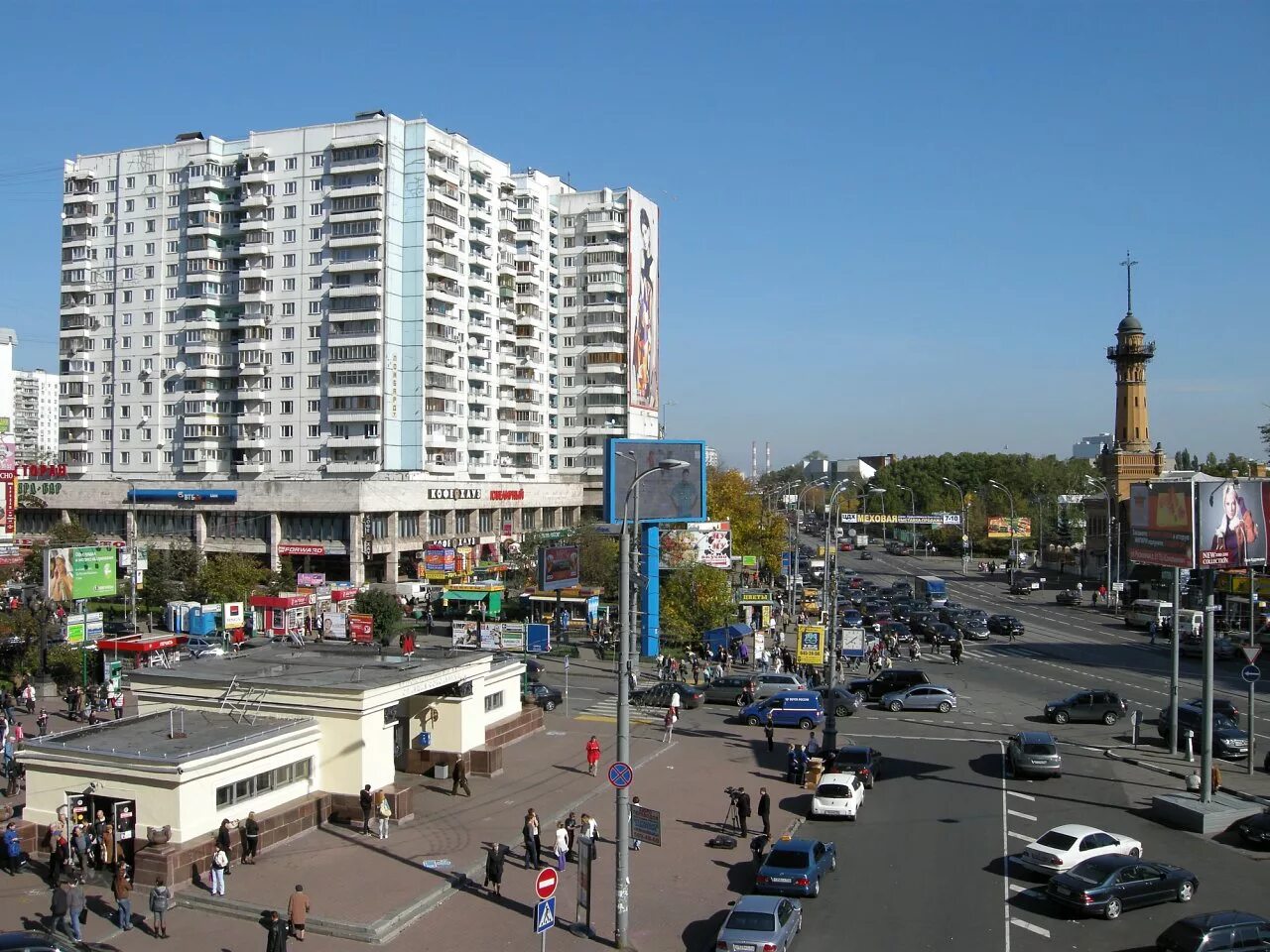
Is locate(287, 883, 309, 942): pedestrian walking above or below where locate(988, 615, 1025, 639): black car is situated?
above

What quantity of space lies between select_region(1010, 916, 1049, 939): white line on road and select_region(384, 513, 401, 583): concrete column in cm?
5935

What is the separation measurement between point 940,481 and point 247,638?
13015cm

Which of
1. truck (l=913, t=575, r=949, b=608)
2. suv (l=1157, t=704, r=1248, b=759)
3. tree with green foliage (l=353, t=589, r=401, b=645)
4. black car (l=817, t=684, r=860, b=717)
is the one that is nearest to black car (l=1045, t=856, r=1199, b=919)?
suv (l=1157, t=704, r=1248, b=759)

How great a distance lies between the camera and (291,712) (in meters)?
23.4

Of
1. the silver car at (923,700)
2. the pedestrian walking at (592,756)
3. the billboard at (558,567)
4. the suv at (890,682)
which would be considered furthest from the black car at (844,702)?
the billboard at (558,567)

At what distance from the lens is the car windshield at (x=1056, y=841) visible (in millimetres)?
19891

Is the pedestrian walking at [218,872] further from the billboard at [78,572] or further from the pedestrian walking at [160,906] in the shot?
the billboard at [78,572]

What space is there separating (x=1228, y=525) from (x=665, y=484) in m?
26.0

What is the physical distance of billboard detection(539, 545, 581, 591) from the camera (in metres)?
50.9

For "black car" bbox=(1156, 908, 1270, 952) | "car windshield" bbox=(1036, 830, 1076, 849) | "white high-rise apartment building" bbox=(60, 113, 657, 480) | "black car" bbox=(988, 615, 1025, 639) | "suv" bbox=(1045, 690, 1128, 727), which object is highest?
"white high-rise apartment building" bbox=(60, 113, 657, 480)

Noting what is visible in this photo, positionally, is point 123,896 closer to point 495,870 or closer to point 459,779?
point 495,870

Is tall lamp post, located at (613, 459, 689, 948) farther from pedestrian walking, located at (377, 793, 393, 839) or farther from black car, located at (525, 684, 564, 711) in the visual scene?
black car, located at (525, 684, 564, 711)

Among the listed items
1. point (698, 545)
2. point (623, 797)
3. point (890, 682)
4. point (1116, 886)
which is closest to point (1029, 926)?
point (1116, 886)

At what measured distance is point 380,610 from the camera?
54.1m
